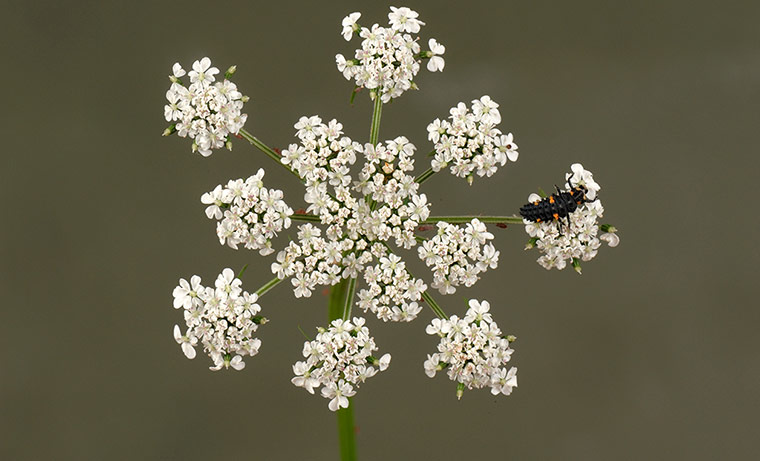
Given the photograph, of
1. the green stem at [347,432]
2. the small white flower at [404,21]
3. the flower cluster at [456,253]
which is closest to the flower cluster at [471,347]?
the flower cluster at [456,253]

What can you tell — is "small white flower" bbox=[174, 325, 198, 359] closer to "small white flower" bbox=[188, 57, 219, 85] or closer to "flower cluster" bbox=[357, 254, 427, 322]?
"flower cluster" bbox=[357, 254, 427, 322]

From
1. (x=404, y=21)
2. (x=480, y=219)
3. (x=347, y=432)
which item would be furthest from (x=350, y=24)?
(x=347, y=432)

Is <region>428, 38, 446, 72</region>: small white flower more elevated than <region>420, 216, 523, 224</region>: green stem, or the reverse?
<region>428, 38, 446, 72</region>: small white flower

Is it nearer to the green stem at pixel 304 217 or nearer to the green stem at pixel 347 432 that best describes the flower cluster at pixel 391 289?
the green stem at pixel 304 217

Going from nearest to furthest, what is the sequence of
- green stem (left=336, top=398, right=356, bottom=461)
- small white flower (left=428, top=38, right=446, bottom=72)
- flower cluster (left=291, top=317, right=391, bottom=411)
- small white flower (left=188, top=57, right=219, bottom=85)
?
flower cluster (left=291, top=317, right=391, bottom=411) → small white flower (left=188, top=57, right=219, bottom=85) → small white flower (left=428, top=38, right=446, bottom=72) → green stem (left=336, top=398, right=356, bottom=461)

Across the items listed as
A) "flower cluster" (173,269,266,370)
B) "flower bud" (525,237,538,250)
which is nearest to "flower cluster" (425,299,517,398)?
"flower bud" (525,237,538,250)

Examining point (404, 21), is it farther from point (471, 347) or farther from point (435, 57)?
point (471, 347)
